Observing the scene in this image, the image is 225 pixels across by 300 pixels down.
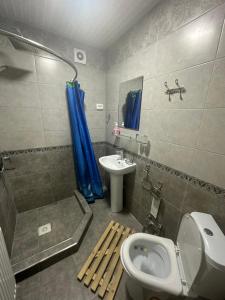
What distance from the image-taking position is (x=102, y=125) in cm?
220

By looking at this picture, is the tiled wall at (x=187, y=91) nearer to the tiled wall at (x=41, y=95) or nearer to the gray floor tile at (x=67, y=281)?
the tiled wall at (x=41, y=95)

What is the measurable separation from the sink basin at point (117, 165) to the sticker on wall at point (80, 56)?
1384 mm

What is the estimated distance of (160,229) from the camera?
1.40 m

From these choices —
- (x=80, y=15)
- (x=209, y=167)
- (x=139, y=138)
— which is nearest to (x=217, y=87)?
(x=209, y=167)

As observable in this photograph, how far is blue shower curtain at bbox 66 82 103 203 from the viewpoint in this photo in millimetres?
1786

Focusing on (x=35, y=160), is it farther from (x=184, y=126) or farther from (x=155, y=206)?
(x=184, y=126)

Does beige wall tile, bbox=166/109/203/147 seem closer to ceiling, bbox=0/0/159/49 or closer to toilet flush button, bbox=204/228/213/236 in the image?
toilet flush button, bbox=204/228/213/236

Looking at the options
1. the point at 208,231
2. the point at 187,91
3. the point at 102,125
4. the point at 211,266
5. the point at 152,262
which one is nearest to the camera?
the point at 211,266

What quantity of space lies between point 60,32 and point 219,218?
2378 millimetres

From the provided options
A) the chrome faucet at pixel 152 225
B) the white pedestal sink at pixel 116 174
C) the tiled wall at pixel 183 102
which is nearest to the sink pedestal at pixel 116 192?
the white pedestal sink at pixel 116 174

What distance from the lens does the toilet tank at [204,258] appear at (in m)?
0.65

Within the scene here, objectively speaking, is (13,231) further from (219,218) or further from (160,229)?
(219,218)

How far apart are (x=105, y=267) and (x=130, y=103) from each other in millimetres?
1763

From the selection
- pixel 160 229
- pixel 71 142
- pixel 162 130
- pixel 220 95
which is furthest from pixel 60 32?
pixel 160 229
